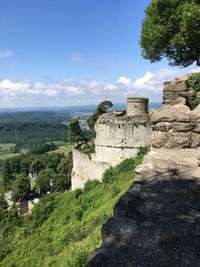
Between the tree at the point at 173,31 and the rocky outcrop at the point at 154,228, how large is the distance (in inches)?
384

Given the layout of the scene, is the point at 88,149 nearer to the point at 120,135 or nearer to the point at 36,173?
the point at 120,135

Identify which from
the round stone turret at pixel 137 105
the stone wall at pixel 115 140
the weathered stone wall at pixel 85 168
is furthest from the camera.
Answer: the weathered stone wall at pixel 85 168

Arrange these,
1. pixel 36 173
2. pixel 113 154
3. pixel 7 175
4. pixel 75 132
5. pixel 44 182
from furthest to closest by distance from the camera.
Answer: pixel 36 173 < pixel 7 175 < pixel 44 182 < pixel 75 132 < pixel 113 154

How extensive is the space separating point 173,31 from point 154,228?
43.8 feet

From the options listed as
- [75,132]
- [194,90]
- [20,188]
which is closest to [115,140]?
[194,90]

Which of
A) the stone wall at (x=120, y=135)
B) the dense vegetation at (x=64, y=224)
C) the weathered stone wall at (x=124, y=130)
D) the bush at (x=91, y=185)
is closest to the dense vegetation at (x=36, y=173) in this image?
the dense vegetation at (x=64, y=224)

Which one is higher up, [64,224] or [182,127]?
[182,127]

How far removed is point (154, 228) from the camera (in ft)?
22.5

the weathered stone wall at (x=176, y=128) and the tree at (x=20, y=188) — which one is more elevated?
the weathered stone wall at (x=176, y=128)

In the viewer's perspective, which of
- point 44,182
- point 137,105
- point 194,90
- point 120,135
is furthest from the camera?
point 44,182

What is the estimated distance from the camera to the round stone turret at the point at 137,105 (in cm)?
2678

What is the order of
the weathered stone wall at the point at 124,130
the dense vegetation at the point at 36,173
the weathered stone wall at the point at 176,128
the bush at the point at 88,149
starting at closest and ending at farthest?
the weathered stone wall at the point at 176,128, the weathered stone wall at the point at 124,130, the bush at the point at 88,149, the dense vegetation at the point at 36,173

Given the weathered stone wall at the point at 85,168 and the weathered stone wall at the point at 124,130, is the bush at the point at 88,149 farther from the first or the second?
the weathered stone wall at the point at 124,130

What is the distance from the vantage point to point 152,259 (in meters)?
5.98
